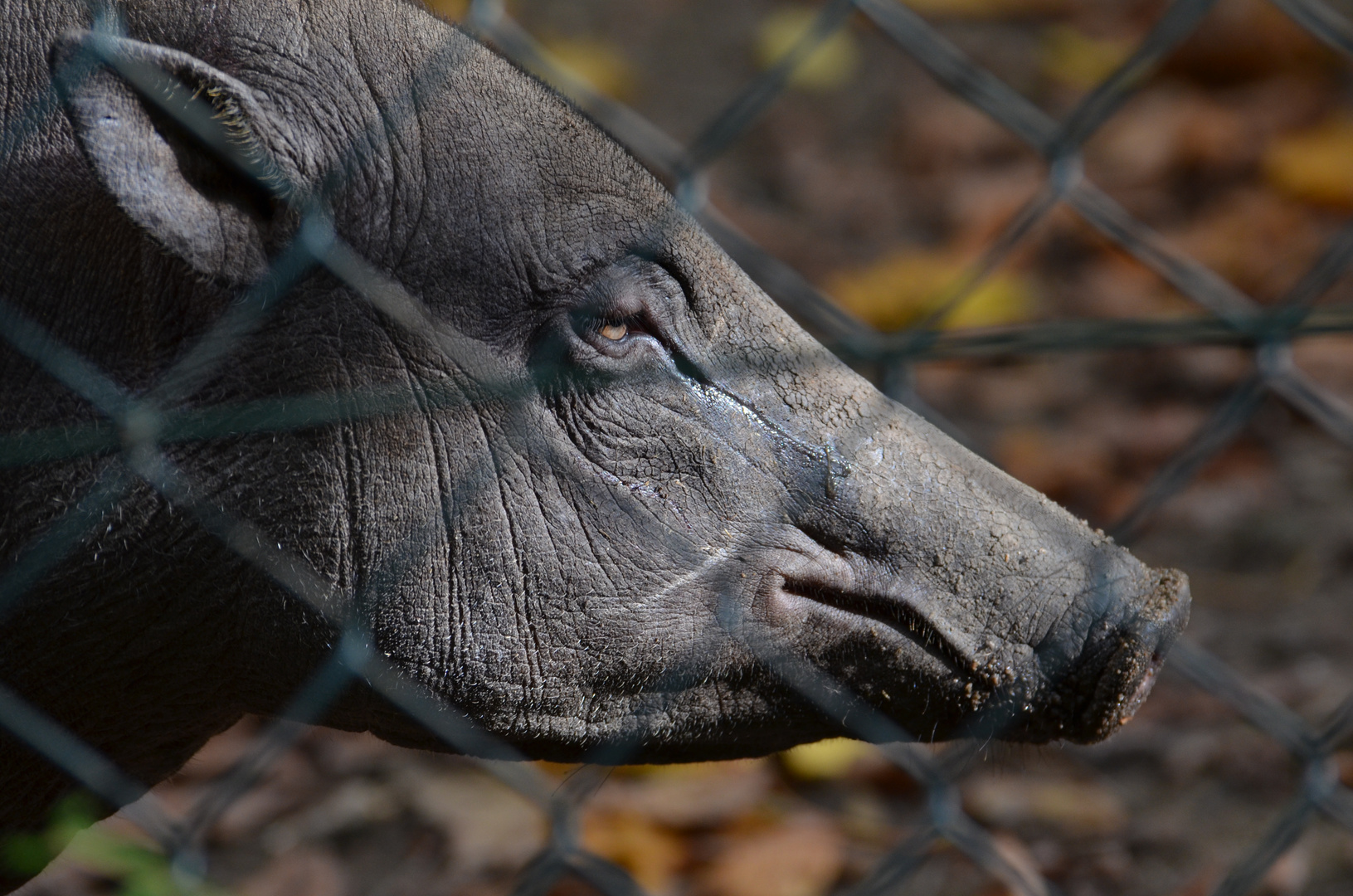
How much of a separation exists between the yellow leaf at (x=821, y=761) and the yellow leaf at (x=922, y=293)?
126 cm

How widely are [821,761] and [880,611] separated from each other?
130cm

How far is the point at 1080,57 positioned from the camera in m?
5.39

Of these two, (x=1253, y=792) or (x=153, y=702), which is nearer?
(x=153, y=702)

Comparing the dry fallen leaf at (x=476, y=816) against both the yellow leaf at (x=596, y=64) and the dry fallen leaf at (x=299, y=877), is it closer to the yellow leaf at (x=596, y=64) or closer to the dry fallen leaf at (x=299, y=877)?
the dry fallen leaf at (x=299, y=877)

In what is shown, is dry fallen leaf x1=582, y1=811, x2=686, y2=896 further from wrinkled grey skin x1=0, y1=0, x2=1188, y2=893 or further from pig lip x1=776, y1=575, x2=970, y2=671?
pig lip x1=776, y1=575, x2=970, y2=671

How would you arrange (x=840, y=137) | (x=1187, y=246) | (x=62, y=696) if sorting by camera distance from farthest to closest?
(x=840, y=137) → (x=1187, y=246) → (x=62, y=696)

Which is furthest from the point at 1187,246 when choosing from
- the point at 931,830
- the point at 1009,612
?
the point at 1009,612

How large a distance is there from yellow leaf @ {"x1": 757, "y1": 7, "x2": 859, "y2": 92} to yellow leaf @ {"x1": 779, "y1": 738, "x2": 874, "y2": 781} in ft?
9.96

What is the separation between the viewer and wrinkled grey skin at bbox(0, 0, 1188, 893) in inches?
64.4

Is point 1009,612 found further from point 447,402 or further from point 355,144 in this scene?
point 355,144

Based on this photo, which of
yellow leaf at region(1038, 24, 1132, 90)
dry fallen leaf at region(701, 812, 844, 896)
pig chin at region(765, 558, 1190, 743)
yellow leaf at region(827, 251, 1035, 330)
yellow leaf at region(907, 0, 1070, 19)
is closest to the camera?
pig chin at region(765, 558, 1190, 743)

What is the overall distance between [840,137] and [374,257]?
3.90 metres

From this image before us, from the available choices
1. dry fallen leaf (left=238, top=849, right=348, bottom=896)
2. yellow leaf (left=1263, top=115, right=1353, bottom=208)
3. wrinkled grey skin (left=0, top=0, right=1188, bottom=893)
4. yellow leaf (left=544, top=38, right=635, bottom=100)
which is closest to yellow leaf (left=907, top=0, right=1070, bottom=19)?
A: yellow leaf (left=544, top=38, right=635, bottom=100)

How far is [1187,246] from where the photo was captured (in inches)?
174
